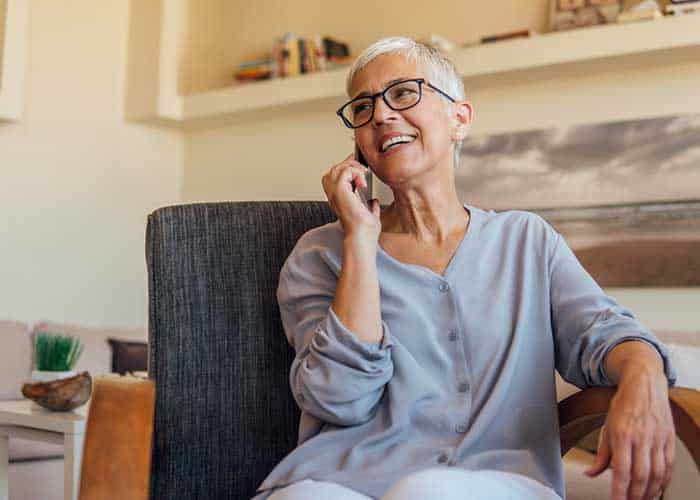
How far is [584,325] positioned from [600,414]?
5.4 inches

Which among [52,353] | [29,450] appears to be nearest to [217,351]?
[52,353]

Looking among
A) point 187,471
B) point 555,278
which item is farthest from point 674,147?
point 187,471

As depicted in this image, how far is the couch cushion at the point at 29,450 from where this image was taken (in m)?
3.46

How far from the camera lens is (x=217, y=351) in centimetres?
168

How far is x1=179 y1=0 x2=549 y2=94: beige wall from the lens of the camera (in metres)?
4.45

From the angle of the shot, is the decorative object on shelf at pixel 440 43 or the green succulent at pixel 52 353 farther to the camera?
the decorative object on shelf at pixel 440 43

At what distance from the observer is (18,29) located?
4523 millimetres

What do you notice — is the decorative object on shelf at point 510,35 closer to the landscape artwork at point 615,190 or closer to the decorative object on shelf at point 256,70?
the landscape artwork at point 615,190

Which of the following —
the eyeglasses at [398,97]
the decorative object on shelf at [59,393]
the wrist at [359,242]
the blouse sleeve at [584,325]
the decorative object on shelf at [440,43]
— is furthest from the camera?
the decorative object on shelf at [440,43]

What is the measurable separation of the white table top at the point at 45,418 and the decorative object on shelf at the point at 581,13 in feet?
8.44

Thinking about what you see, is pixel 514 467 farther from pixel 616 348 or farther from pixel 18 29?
pixel 18 29

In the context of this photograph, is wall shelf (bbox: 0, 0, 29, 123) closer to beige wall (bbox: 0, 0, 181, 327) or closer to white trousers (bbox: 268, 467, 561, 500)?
beige wall (bbox: 0, 0, 181, 327)

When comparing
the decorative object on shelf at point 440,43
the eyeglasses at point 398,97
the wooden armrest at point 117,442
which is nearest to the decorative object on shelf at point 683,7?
the decorative object on shelf at point 440,43

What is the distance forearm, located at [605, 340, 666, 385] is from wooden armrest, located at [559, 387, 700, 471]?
4 cm
